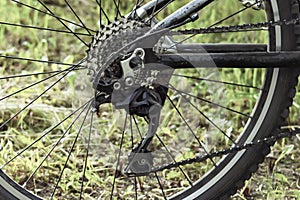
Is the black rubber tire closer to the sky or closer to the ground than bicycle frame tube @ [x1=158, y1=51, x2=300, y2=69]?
closer to the ground

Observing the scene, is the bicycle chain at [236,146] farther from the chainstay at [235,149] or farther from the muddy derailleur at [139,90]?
the muddy derailleur at [139,90]

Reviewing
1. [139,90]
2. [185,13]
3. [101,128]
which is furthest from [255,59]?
[101,128]

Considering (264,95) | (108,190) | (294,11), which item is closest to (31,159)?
(108,190)

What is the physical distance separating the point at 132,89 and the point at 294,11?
2.51ft

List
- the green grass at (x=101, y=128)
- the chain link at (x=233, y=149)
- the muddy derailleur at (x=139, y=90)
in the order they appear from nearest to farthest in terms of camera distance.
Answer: the muddy derailleur at (x=139, y=90)
the chain link at (x=233, y=149)
the green grass at (x=101, y=128)

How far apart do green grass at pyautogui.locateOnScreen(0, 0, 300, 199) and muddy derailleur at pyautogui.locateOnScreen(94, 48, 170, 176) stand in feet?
2.40

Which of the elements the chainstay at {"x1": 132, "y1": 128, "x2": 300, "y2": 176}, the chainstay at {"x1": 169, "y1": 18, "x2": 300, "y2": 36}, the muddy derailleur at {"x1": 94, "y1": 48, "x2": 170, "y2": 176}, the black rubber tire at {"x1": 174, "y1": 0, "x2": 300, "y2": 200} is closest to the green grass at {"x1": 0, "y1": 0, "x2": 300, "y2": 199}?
the black rubber tire at {"x1": 174, "y1": 0, "x2": 300, "y2": 200}

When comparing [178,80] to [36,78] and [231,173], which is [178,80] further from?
[231,173]

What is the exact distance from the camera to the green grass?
3.88m

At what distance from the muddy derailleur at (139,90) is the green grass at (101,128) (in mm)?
731

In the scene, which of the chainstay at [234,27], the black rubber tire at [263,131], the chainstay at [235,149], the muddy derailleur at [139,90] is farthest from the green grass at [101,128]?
the chainstay at [234,27]

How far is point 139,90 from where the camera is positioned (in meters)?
3.14

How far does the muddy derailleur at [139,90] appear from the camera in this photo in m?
3.08

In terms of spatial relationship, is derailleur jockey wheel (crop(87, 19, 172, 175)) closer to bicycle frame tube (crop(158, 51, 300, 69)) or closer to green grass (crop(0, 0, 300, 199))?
bicycle frame tube (crop(158, 51, 300, 69))
